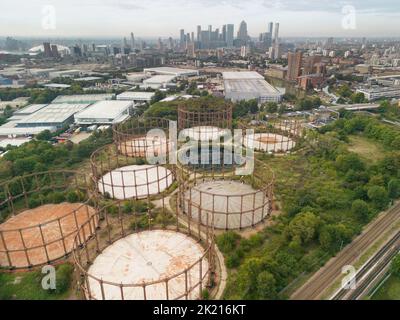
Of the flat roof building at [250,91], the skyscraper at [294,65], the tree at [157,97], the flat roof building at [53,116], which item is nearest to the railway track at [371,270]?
the flat roof building at [250,91]

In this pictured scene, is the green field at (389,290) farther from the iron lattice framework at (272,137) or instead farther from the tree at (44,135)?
the tree at (44,135)

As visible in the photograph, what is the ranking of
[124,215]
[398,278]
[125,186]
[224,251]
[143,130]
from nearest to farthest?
[398,278] < [224,251] < [124,215] < [125,186] < [143,130]

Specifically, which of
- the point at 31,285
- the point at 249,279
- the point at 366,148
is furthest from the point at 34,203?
the point at 366,148

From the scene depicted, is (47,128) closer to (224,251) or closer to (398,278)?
(224,251)

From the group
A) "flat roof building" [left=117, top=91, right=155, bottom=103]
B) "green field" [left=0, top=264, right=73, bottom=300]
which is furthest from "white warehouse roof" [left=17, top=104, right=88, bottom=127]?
"green field" [left=0, top=264, right=73, bottom=300]

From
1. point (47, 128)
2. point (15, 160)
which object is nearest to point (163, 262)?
point (15, 160)

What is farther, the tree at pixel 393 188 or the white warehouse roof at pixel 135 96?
the white warehouse roof at pixel 135 96
